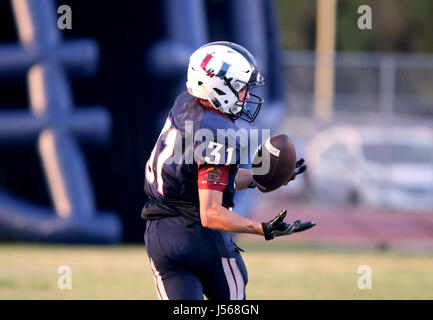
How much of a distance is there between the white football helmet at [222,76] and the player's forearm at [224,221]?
1.65 feet

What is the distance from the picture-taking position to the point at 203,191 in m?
3.21

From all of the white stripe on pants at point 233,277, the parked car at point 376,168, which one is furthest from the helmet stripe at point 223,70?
the parked car at point 376,168

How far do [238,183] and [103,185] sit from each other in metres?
5.65

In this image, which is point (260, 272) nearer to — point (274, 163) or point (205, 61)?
point (274, 163)

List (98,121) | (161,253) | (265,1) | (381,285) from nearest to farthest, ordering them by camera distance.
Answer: (161,253) < (381,285) < (98,121) < (265,1)

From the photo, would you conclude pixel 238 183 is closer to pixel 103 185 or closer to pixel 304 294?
pixel 304 294

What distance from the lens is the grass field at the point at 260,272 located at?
19.3ft

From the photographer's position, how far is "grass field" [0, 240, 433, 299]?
587cm

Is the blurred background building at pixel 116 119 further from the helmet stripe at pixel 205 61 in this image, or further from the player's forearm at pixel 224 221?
the player's forearm at pixel 224 221

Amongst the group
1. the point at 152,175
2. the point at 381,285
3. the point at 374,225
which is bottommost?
the point at 374,225

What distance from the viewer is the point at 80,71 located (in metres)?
7.80

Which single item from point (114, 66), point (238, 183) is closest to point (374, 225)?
point (114, 66)

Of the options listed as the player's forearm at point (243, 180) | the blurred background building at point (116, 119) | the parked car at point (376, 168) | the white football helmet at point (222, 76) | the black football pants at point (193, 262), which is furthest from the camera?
the parked car at point (376, 168)

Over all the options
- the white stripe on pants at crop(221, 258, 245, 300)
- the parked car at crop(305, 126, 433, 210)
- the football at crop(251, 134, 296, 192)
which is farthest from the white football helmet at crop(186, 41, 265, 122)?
the parked car at crop(305, 126, 433, 210)
